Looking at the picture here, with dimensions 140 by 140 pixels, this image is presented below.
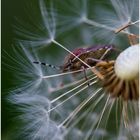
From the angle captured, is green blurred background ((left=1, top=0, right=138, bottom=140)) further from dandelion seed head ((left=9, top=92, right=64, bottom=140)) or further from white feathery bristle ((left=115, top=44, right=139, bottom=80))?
white feathery bristle ((left=115, top=44, right=139, bottom=80))

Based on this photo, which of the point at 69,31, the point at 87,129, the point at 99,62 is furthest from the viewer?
the point at 69,31

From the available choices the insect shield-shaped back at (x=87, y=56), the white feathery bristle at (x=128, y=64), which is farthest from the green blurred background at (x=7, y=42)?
the white feathery bristle at (x=128, y=64)

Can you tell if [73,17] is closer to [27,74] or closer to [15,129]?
[27,74]

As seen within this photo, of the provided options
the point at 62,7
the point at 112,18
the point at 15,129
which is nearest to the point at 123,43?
the point at 112,18

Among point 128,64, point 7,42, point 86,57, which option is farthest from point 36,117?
point 7,42

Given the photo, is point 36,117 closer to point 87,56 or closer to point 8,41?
point 87,56

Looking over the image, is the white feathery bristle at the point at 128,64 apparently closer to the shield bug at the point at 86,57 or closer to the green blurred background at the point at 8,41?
the shield bug at the point at 86,57
